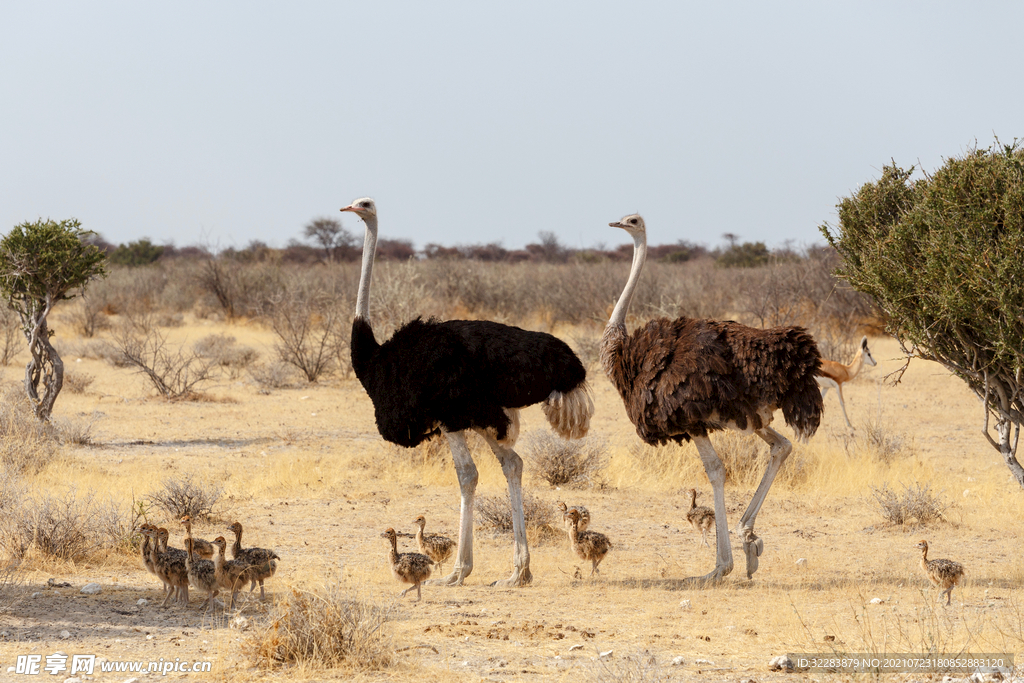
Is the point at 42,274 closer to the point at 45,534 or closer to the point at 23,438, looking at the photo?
the point at 23,438

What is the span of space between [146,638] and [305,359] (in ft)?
44.6

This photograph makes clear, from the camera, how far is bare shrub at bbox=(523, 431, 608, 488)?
417 inches

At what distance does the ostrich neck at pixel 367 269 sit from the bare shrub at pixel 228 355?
479 inches

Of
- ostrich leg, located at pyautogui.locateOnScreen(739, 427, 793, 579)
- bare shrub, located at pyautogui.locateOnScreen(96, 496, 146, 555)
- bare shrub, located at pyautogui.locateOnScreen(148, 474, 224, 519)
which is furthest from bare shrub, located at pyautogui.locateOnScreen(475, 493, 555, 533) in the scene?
bare shrub, located at pyautogui.locateOnScreen(96, 496, 146, 555)

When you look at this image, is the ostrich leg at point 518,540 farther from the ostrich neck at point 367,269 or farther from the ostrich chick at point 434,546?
the ostrich neck at point 367,269

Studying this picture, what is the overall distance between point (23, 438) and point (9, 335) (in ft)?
33.7

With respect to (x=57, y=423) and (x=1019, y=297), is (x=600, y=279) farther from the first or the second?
(x=1019, y=297)

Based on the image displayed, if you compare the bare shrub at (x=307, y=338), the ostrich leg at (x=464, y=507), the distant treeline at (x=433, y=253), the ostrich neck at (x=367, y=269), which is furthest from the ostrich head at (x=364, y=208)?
the distant treeline at (x=433, y=253)

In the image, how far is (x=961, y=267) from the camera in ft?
21.5

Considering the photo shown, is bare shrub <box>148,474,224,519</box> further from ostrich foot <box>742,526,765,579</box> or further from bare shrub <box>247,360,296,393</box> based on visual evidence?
bare shrub <box>247,360,296,393</box>

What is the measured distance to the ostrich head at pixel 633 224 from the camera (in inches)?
311

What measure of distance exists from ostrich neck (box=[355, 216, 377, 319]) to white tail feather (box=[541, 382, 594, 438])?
1.48m

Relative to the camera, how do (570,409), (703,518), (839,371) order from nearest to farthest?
(570,409)
(703,518)
(839,371)

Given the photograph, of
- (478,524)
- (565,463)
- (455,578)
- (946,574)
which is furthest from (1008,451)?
(565,463)
